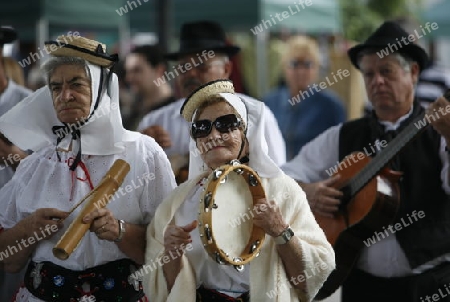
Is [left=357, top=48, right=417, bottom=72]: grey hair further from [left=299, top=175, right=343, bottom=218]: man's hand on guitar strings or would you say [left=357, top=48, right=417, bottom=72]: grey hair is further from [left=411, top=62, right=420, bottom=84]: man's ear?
[left=299, top=175, right=343, bottom=218]: man's hand on guitar strings

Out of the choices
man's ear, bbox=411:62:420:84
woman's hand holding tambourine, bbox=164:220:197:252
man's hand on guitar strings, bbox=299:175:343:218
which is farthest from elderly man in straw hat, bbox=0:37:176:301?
man's ear, bbox=411:62:420:84

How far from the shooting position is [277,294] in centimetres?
388

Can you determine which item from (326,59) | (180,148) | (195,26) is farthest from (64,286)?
(326,59)

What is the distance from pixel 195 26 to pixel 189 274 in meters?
3.19

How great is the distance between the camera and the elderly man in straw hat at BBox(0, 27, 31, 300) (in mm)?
5121

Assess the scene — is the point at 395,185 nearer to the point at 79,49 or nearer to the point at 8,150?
the point at 79,49

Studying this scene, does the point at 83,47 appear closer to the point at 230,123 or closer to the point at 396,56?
the point at 230,123

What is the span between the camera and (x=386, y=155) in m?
5.12

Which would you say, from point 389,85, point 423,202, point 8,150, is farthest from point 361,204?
point 8,150

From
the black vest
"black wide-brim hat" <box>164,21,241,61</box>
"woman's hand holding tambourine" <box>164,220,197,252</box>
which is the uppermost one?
"black wide-brim hat" <box>164,21,241,61</box>

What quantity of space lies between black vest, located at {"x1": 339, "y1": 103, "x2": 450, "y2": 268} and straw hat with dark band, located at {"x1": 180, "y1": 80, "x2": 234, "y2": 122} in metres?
1.32

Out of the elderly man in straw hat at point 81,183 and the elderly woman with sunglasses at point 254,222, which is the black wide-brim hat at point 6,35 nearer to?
the elderly man in straw hat at point 81,183

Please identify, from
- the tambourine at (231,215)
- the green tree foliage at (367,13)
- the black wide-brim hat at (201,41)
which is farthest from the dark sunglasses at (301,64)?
the green tree foliage at (367,13)

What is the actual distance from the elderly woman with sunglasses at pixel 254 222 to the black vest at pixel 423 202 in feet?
3.92
